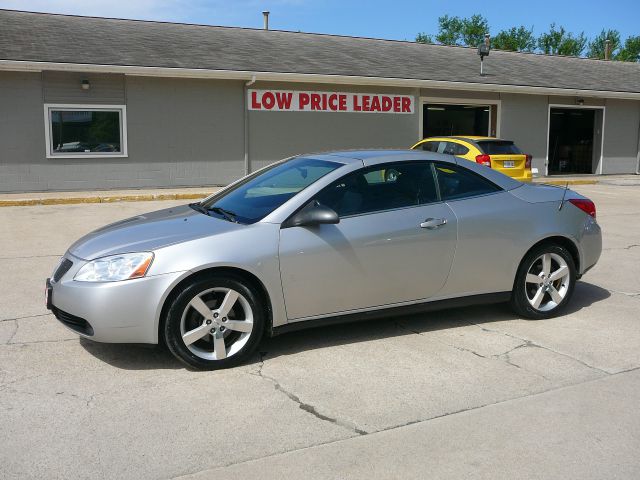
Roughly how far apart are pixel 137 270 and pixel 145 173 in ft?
43.7

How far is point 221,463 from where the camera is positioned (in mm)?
3232

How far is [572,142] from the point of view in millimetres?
26641

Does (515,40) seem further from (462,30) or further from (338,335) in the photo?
(338,335)

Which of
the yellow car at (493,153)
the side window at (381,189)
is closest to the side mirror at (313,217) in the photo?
the side window at (381,189)

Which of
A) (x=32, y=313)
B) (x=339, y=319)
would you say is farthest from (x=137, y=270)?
(x=32, y=313)

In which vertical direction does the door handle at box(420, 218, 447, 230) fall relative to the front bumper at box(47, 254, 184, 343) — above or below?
above

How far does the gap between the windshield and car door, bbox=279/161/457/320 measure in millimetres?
272

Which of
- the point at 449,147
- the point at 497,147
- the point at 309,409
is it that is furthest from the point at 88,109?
the point at 309,409

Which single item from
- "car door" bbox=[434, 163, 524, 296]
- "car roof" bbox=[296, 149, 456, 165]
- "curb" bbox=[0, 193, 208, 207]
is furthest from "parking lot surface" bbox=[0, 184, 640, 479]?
"curb" bbox=[0, 193, 208, 207]

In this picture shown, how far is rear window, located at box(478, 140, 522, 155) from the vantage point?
585 inches

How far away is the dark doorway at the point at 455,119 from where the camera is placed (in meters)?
21.8

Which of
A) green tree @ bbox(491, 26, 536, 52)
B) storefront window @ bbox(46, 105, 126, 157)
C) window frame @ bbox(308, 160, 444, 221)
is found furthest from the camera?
green tree @ bbox(491, 26, 536, 52)

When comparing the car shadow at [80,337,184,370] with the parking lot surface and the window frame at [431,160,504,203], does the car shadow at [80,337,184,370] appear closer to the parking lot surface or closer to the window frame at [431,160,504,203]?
the parking lot surface

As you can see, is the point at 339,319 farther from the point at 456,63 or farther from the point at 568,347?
the point at 456,63
